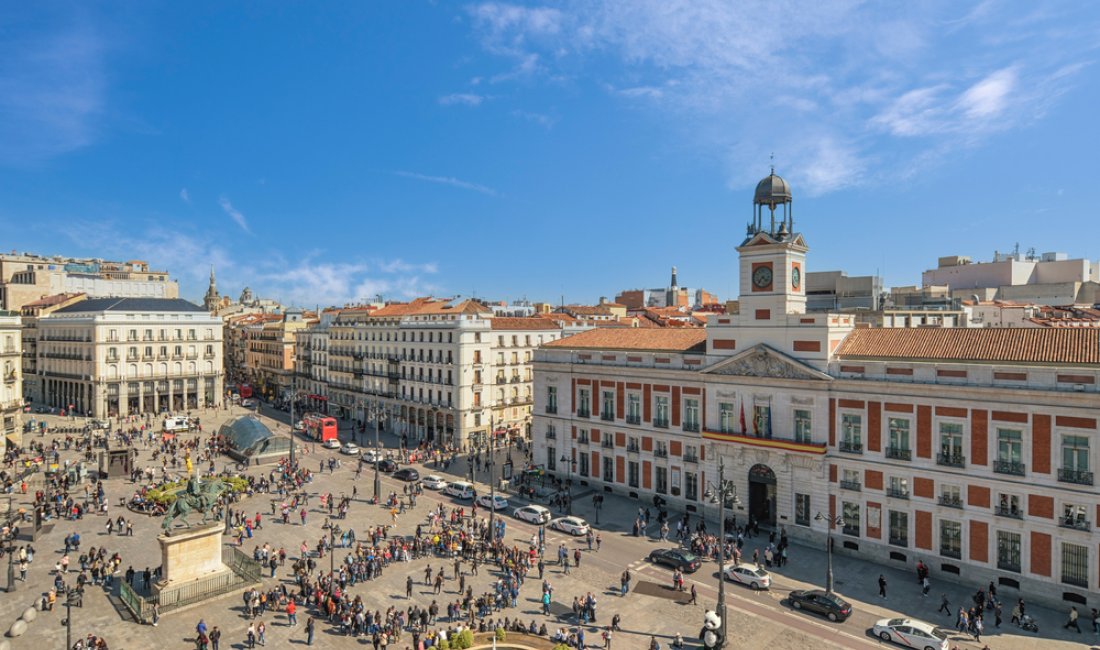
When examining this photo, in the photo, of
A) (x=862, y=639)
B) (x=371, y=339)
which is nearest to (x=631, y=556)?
(x=862, y=639)

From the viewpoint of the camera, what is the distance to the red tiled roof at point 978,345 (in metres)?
32.9

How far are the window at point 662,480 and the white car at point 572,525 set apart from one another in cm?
747

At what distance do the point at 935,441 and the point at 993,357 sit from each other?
5258mm

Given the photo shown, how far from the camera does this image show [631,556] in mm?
39312

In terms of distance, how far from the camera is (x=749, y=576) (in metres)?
34.8

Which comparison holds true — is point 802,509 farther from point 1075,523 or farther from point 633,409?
point 633,409

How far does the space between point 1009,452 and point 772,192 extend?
20.4 meters

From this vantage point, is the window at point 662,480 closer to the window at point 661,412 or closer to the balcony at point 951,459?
the window at point 661,412

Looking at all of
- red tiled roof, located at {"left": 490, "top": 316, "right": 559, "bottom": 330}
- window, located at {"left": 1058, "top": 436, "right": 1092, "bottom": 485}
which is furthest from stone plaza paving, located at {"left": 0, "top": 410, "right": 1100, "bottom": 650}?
red tiled roof, located at {"left": 490, "top": 316, "right": 559, "bottom": 330}

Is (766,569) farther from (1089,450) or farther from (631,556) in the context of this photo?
(1089,450)

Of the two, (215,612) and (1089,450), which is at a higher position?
(1089,450)

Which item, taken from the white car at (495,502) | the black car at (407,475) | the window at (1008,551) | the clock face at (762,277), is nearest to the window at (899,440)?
the window at (1008,551)

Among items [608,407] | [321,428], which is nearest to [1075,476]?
[608,407]

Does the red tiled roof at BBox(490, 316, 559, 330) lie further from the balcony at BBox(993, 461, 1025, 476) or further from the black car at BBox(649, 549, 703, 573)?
the balcony at BBox(993, 461, 1025, 476)
